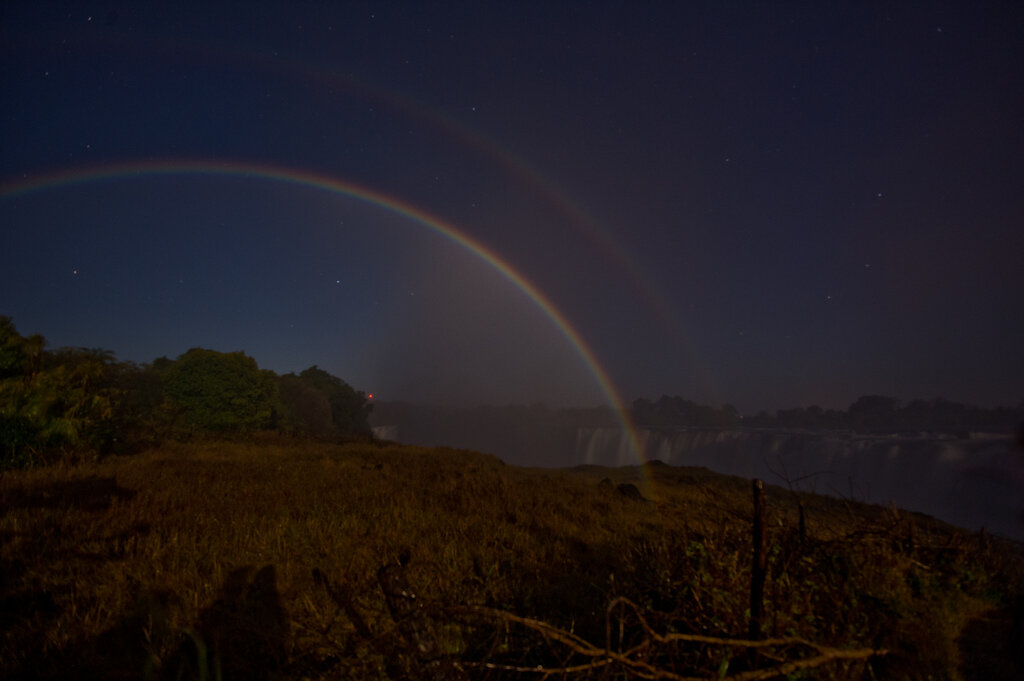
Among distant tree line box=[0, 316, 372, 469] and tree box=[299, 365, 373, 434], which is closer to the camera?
distant tree line box=[0, 316, 372, 469]

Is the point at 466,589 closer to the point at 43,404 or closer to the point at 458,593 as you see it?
the point at 458,593

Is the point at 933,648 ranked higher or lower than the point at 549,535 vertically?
higher

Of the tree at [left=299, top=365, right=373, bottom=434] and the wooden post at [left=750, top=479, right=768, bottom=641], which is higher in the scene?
the wooden post at [left=750, top=479, right=768, bottom=641]

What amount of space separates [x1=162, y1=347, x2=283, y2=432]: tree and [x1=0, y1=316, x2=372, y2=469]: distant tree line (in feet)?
0.21

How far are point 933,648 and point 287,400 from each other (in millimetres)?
57601

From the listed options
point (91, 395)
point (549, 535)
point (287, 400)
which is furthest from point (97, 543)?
point (287, 400)

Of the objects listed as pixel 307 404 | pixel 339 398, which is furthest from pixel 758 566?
pixel 339 398

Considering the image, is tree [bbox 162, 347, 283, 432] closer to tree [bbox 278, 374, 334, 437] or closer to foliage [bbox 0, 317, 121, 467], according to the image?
tree [bbox 278, 374, 334, 437]

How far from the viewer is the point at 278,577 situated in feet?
16.6

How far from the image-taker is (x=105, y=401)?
43.4ft

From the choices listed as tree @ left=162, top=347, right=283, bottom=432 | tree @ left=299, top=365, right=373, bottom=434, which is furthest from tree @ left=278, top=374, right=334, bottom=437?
tree @ left=162, top=347, right=283, bottom=432

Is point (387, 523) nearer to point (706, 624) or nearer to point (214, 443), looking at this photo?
point (706, 624)

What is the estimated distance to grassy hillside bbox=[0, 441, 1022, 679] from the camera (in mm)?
2746

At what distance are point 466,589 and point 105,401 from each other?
595 inches
